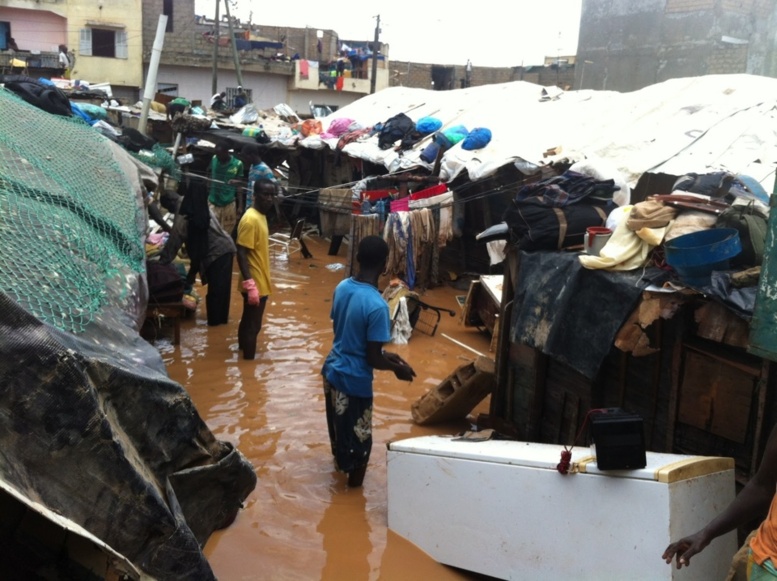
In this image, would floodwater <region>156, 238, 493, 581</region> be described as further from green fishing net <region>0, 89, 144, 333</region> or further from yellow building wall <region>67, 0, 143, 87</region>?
yellow building wall <region>67, 0, 143, 87</region>

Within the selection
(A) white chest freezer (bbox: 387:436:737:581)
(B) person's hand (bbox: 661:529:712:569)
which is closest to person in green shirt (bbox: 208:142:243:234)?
(A) white chest freezer (bbox: 387:436:737:581)

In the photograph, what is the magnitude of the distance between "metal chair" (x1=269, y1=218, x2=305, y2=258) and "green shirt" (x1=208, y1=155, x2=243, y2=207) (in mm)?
3213

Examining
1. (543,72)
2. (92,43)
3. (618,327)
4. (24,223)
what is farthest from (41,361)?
(92,43)

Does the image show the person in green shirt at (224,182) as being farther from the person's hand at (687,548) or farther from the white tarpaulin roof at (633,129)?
the person's hand at (687,548)

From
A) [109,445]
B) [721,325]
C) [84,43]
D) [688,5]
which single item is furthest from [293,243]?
[84,43]

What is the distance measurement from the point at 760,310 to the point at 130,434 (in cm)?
266

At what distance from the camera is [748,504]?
2850mm

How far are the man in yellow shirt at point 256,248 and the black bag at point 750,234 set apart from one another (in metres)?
4.21

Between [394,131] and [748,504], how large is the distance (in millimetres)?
13972

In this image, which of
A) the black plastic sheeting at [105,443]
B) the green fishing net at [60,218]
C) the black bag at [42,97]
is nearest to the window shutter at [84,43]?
the black bag at [42,97]

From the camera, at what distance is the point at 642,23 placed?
78.3ft

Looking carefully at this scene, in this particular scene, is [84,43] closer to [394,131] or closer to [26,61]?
[26,61]

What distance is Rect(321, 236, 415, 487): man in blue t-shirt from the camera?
481 centimetres

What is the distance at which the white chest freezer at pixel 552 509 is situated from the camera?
3.50m
